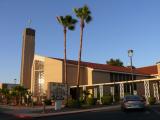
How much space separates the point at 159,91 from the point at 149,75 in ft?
35.0

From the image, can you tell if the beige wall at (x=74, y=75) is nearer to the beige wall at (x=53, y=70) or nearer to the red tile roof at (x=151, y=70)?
the beige wall at (x=53, y=70)

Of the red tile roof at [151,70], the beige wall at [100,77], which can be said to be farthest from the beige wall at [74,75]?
the red tile roof at [151,70]

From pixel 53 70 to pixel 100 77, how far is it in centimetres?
789

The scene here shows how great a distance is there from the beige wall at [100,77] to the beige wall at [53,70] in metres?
5.67

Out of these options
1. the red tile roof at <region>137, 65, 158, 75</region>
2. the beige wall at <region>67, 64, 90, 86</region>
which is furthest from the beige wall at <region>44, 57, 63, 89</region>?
the red tile roof at <region>137, 65, 158, 75</region>

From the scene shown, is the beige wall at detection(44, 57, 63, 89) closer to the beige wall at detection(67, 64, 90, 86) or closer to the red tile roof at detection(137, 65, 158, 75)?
the beige wall at detection(67, 64, 90, 86)

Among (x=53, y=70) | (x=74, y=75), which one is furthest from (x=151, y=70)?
(x=53, y=70)

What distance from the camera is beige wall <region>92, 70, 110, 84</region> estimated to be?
47.6 meters

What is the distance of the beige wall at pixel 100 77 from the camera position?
47.6 metres

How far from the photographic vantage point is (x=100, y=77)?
159ft

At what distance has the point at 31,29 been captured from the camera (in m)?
56.4

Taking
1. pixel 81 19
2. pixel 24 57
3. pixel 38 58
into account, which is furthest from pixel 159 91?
pixel 24 57

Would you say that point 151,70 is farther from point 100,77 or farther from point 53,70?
point 53,70

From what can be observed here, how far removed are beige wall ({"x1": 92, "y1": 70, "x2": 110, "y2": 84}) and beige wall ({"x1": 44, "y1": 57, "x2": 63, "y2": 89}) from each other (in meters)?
5.67
